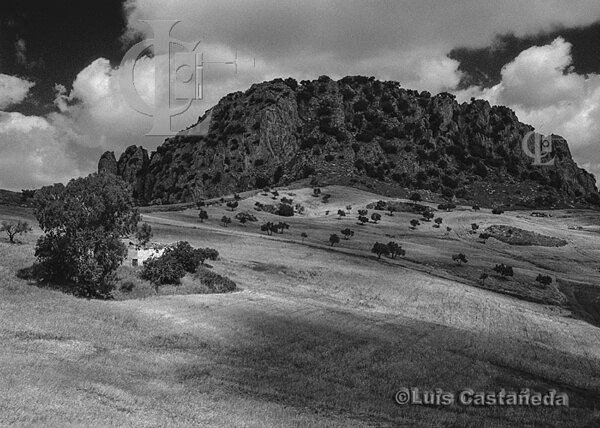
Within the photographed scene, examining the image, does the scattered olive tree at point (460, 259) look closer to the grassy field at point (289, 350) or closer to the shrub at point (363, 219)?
the grassy field at point (289, 350)

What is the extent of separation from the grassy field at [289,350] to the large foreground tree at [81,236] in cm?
346

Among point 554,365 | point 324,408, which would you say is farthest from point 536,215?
point 324,408

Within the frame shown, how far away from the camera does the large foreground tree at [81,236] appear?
43.2 meters

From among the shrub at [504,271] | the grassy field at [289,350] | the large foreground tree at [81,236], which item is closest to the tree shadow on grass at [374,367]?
the grassy field at [289,350]

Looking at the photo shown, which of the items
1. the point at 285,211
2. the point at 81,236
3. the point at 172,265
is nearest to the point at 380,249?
the point at 172,265

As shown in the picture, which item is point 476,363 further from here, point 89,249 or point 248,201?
point 248,201

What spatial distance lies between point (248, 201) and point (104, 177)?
284 feet

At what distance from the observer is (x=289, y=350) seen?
104 feet

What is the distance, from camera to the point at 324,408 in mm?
22312

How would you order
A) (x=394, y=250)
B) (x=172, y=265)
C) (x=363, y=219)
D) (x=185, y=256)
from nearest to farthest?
1. (x=172, y=265)
2. (x=185, y=256)
3. (x=394, y=250)
4. (x=363, y=219)

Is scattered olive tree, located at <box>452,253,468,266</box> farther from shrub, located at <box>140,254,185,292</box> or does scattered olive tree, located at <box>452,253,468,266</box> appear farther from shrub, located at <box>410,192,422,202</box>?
shrub, located at <box>410,192,422,202</box>

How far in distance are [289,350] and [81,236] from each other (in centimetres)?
2368

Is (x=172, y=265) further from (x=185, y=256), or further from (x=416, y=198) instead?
(x=416, y=198)

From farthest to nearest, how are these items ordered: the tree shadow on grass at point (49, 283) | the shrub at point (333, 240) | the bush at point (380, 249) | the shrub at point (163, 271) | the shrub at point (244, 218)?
the shrub at point (244, 218), the shrub at point (333, 240), the bush at point (380, 249), the shrub at point (163, 271), the tree shadow on grass at point (49, 283)
